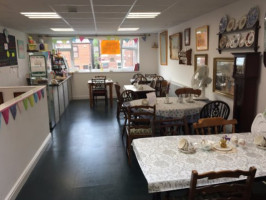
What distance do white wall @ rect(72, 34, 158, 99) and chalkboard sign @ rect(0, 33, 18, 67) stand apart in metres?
2.58

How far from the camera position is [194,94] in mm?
4754

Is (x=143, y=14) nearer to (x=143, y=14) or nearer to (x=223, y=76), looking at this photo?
(x=143, y=14)

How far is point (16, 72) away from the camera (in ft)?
20.2

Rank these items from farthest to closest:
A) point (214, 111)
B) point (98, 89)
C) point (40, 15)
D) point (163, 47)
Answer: point (163, 47)
point (98, 89)
point (40, 15)
point (214, 111)

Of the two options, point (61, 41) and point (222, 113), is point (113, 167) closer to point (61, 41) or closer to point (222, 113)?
point (222, 113)

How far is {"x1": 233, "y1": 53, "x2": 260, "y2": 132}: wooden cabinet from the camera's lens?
3076 mm

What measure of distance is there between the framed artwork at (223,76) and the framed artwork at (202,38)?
499mm

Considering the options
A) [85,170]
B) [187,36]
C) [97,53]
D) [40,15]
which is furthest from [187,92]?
[97,53]

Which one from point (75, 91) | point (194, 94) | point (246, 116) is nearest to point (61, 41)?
point (75, 91)

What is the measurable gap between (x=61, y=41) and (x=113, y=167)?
6.32 meters

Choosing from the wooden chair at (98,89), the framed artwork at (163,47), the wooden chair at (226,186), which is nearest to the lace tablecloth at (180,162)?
the wooden chair at (226,186)

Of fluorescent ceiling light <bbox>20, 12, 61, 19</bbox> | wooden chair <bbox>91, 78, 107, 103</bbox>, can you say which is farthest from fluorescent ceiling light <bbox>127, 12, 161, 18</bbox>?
wooden chair <bbox>91, 78, 107, 103</bbox>

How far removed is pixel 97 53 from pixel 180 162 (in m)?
7.35

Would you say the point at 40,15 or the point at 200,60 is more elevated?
the point at 40,15
